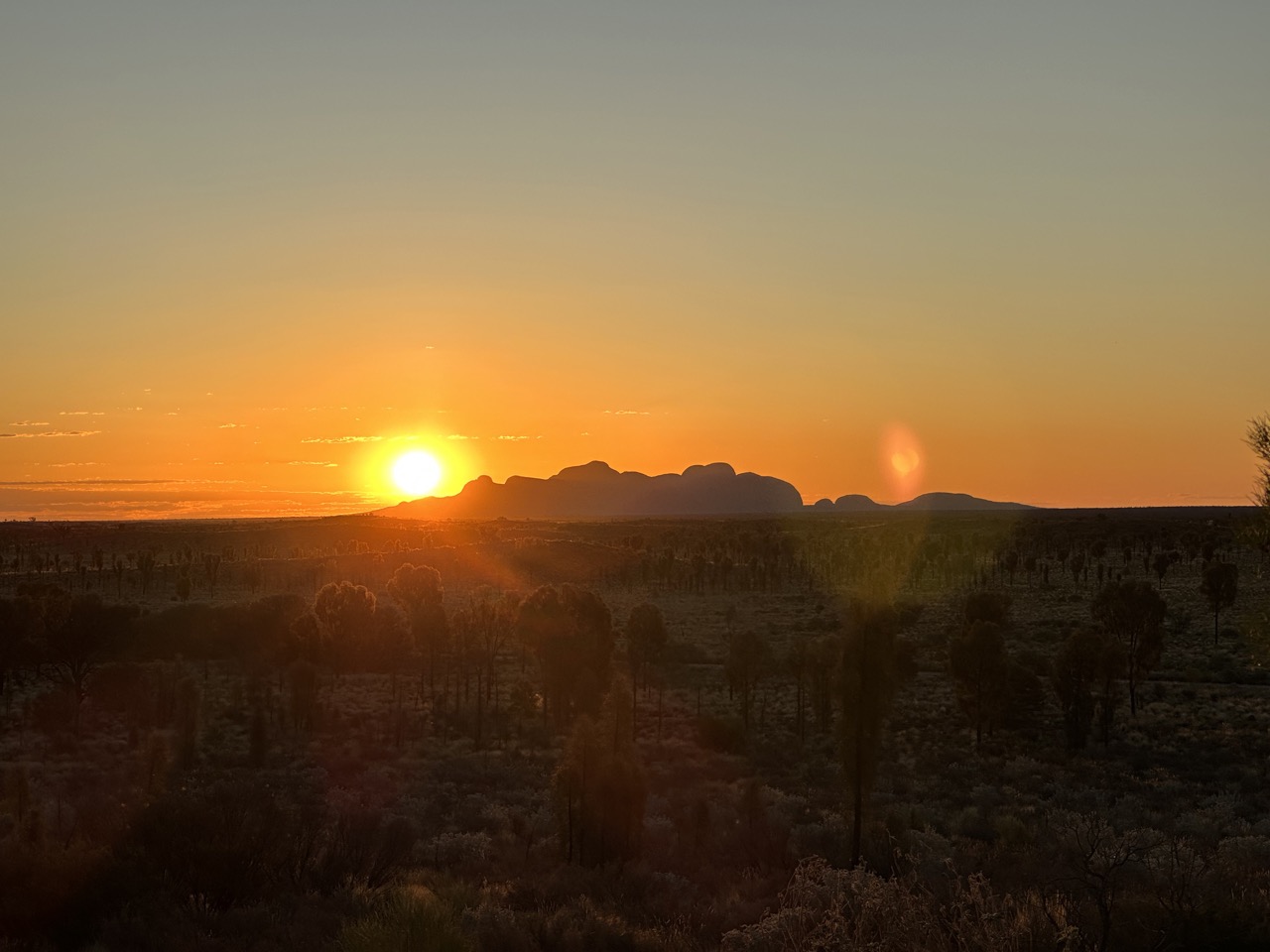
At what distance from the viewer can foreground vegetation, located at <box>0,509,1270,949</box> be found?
15.3m

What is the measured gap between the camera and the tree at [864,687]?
26859 millimetres

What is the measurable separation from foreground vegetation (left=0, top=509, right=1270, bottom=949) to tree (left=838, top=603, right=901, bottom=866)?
3.5 inches

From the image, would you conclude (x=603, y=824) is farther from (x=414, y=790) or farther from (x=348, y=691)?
(x=348, y=691)

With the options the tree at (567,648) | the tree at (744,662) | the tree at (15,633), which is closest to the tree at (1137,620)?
the tree at (744,662)

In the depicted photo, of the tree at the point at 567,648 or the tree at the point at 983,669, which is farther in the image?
the tree at the point at 567,648

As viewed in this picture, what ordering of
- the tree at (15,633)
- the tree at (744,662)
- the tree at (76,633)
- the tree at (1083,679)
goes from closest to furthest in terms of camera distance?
the tree at (1083,679), the tree at (744,662), the tree at (15,633), the tree at (76,633)

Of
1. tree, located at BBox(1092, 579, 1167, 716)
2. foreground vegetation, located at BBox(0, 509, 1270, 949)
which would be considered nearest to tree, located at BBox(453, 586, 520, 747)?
foreground vegetation, located at BBox(0, 509, 1270, 949)

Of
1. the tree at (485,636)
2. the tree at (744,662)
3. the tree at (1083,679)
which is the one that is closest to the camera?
the tree at (1083,679)

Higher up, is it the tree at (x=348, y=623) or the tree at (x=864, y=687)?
the tree at (x=864, y=687)

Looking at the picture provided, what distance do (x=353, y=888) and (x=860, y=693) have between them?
14490 millimetres

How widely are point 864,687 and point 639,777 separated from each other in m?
6.48

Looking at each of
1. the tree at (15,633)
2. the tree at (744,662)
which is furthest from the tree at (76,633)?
the tree at (744,662)

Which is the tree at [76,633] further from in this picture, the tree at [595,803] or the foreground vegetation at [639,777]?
the tree at [595,803]

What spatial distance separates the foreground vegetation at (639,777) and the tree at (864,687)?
0.09 metres
